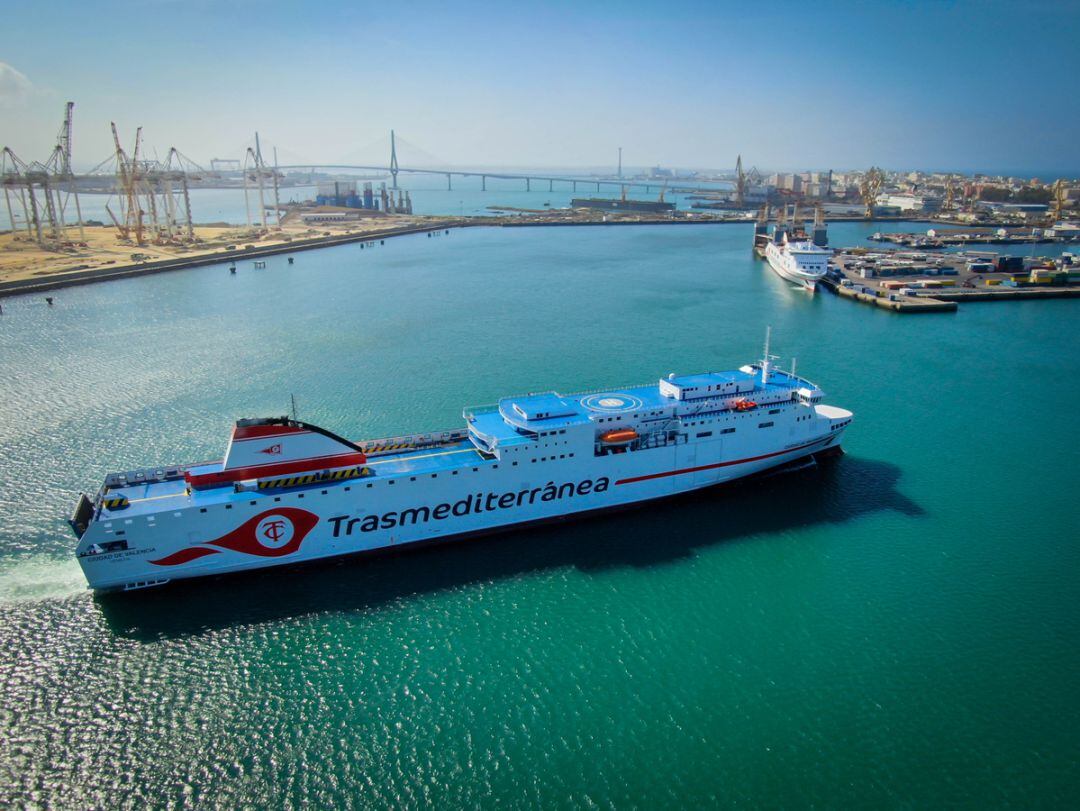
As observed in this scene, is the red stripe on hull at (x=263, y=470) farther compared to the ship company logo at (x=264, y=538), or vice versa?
the red stripe on hull at (x=263, y=470)

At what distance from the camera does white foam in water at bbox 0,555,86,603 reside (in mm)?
13273

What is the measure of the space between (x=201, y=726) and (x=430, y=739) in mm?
3797

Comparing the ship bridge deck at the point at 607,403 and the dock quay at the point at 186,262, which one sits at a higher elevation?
the dock quay at the point at 186,262

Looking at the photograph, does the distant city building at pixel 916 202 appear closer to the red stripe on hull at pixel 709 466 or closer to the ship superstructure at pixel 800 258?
the ship superstructure at pixel 800 258

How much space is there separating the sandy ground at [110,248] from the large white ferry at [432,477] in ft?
143

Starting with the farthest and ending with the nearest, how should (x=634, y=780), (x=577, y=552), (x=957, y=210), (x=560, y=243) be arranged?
→ 1. (x=957, y=210)
2. (x=560, y=243)
3. (x=577, y=552)
4. (x=634, y=780)

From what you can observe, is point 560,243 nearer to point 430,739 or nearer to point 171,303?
point 171,303

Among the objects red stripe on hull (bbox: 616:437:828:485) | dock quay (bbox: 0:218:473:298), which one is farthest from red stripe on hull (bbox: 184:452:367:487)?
dock quay (bbox: 0:218:473:298)

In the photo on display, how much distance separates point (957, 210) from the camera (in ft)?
349

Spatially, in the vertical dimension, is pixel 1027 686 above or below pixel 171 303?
below

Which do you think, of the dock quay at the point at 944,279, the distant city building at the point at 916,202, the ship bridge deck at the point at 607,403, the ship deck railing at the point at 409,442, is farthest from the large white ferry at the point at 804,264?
the distant city building at the point at 916,202

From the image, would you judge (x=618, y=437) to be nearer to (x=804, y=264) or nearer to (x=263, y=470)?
(x=263, y=470)

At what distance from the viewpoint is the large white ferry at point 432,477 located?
44.7ft

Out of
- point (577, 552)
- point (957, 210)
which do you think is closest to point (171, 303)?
point (577, 552)
